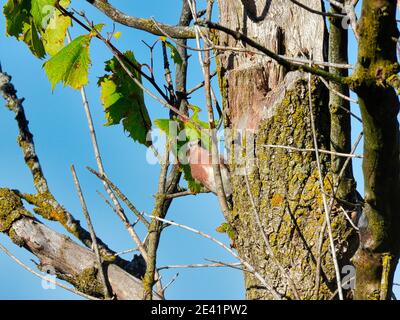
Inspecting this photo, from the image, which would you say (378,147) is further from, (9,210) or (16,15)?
(9,210)

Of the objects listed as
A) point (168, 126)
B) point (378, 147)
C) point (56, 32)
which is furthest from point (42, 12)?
point (378, 147)

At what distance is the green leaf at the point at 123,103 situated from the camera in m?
3.52

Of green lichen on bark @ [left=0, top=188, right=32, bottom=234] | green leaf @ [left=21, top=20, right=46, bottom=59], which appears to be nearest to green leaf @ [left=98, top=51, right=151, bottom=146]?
green leaf @ [left=21, top=20, right=46, bottom=59]

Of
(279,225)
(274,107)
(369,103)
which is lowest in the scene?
(279,225)

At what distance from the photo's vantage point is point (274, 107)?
2.95 m

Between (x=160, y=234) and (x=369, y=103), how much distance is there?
5.27 ft

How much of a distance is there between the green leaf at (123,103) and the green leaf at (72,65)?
273 mm

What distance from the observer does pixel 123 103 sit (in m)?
3.54

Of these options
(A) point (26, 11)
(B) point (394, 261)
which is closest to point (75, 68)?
(A) point (26, 11)

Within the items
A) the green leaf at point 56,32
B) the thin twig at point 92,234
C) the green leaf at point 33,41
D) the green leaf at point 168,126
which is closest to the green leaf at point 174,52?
→ the green leaf at point 168,126

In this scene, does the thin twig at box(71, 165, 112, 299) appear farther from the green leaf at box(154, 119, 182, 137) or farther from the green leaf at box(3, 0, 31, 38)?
the green leaf at box(3, 0, 31, 38)

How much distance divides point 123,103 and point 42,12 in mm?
630

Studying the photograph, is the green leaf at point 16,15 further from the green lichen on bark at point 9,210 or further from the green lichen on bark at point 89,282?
the green lichen on bark at point 89,282

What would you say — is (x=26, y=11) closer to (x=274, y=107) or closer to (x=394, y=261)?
(x=274, y=107)
